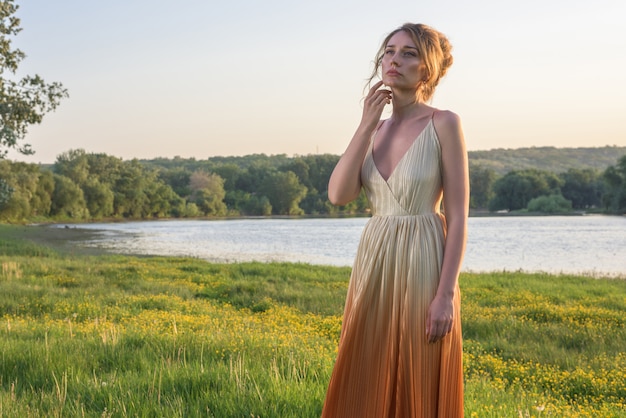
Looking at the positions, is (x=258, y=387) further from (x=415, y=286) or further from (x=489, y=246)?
(x=489, y=246)

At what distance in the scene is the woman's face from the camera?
256 centimetres

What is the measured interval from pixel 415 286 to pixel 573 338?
823cm

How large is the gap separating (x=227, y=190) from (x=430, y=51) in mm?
135894

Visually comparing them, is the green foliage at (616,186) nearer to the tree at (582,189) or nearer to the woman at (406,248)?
the tree at (582,189)

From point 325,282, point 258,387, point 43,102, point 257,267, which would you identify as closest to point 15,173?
point 43,102

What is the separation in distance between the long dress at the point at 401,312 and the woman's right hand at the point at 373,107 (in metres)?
0.19

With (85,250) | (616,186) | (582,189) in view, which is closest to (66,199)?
(85,250)

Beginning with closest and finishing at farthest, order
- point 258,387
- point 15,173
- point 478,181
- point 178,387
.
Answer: point 258,387 < point 178,387 < point 15,173 < point 478,181

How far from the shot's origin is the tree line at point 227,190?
89500mm

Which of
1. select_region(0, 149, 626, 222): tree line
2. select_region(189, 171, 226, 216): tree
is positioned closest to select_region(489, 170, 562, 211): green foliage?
select_region(0, 149, 626, 222): tree line

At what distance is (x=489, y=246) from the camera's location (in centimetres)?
3872

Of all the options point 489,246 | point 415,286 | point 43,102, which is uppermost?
point 43,102

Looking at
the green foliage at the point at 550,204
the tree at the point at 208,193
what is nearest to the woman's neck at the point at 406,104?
the green foliage at the point at 550,204

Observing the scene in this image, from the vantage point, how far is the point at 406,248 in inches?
101
